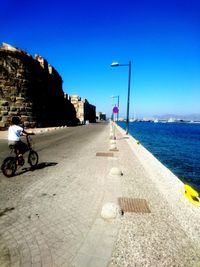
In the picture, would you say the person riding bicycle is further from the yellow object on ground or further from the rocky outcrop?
the rocky outcrop

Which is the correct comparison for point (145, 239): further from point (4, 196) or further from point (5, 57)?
point (5, 57)

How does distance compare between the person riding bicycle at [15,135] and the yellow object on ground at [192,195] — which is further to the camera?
the person riding bicycle at [15,135]

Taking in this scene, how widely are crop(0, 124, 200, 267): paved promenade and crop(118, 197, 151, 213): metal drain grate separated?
13 cm

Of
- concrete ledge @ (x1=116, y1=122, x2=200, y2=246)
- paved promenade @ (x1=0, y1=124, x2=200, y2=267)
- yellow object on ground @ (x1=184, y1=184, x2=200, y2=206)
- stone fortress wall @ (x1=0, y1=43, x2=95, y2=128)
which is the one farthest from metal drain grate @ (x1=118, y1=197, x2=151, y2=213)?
stone fortress wall @ (x1=0, y1=43, x2=95, y2=128)

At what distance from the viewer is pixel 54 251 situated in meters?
3.61

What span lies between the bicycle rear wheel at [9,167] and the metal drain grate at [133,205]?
4236 millimetres

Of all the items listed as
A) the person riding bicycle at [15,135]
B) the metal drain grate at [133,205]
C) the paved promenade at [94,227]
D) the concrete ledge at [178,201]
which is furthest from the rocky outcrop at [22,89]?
the metal drain grate at [133,205]

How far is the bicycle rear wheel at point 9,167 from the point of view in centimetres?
775

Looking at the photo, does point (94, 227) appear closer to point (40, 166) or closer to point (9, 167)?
point (9, 167)

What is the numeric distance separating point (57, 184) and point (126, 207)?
2662 mm

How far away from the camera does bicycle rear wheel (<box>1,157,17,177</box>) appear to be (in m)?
7.75

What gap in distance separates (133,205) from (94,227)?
1.54 metres

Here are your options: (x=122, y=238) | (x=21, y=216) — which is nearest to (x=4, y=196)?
(x=21, y=216)

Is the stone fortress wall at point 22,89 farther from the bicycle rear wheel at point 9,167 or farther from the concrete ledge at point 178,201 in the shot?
the concrete ledge at point 178,201
